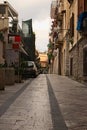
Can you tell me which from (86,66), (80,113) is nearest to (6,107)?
(80,113)

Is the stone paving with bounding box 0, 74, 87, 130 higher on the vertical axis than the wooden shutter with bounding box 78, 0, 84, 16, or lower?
lower

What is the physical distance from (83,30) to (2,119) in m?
18.7

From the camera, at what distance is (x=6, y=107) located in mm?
12336

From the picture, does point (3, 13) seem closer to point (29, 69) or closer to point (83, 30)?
point (29, 69)

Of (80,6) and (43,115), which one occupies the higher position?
(80,6)

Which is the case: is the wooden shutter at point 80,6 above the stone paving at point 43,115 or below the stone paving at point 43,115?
above

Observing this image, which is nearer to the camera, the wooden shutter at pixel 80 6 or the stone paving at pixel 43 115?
the stone paving at pixel 43 115

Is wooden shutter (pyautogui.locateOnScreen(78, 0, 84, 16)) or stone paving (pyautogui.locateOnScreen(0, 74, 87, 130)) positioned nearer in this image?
stone paving (pyautogui.locateOnScreen(0, 74, 87, 130))

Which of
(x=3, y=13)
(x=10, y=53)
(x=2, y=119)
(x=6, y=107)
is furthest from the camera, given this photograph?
(x=3, y=13)

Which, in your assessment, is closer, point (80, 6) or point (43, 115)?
point (43, 115)

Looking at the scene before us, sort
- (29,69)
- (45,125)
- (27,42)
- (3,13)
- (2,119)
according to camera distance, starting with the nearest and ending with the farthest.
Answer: (45,125) → (2,119) → (29,69) → (3,13) → (27,42)

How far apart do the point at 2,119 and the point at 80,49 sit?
2112 cm

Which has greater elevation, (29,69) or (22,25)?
(22,25)

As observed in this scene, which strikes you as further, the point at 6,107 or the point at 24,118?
the point at 6,107
